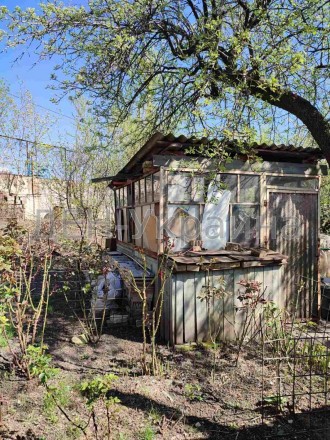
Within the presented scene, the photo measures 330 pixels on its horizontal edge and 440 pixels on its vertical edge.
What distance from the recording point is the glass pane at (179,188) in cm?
573

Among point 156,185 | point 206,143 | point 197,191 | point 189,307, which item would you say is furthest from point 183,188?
point 189,307

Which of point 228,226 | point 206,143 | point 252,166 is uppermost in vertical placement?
point 206,143

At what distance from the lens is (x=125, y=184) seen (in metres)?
9.84

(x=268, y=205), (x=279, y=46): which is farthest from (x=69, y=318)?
(x=279, y=46)

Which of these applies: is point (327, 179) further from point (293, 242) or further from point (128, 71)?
point (128, 71)

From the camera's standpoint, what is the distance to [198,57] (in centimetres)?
530

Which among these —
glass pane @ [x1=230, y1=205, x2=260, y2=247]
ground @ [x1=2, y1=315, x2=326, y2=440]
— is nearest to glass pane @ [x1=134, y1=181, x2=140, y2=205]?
glass pane @ [x1=230, y1=205, x2=260, y2=247]

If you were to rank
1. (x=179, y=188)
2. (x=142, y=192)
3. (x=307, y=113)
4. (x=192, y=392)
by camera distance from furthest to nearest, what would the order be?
(x=142, y=192), (x=179, y=188), (x=307, y=113), (x=192, y=392)

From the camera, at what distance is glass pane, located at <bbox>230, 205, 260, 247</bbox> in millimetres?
6160

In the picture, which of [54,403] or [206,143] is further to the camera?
[206,143]

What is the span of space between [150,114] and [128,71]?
1226mm

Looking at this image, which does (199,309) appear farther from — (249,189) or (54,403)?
(54,403)

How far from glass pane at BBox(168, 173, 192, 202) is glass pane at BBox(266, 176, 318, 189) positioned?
5.97 feet

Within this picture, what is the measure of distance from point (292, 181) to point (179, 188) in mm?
2602
